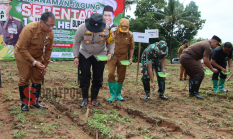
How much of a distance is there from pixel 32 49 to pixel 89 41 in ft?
3.17

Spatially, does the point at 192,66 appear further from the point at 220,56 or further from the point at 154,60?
the point at 220,56

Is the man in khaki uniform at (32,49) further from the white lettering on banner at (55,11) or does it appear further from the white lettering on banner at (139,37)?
the white lettering on banner at (55,11)

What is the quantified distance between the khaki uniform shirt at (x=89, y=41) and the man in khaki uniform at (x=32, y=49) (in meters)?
0.47

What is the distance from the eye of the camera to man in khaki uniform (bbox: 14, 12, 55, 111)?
3256 millimetres

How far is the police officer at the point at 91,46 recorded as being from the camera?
3555mm

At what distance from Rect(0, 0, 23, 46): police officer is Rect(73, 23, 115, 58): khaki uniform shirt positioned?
296 inches

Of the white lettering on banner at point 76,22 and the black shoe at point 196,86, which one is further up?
the white lettering on banner at point 76,22

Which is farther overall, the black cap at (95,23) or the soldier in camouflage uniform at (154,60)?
the soldier in camouflage uniform at (154,60)

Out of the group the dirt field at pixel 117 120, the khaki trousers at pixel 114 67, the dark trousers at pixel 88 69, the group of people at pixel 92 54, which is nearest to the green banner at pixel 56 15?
the khaki trousers at pixel 114 67

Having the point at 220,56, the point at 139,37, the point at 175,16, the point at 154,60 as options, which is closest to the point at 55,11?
the point at 139,37

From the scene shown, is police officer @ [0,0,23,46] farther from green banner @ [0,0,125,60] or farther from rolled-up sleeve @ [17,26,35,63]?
rolled-up sleeve @ [17,26,35,63]

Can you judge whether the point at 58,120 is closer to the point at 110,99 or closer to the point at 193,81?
the point at 110,99

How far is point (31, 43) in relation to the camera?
3.36 m

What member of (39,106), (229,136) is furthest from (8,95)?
(229,136)
